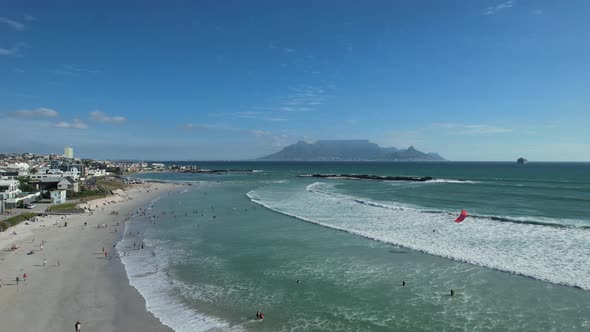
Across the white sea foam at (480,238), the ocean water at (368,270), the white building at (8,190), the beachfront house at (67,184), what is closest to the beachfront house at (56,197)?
the white building at (8,190)

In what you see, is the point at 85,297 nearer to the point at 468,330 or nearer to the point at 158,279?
the point at 158,279

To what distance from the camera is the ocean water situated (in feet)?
51.3

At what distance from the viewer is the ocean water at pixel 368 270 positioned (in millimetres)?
15641

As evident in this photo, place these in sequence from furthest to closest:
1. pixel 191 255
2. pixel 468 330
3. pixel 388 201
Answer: pixel 388 201 → pixel 191 255 → pixel 468 330

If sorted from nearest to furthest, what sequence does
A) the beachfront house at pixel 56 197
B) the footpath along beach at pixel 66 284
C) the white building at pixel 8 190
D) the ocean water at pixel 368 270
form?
the footpath along beach at pixel 66 284 < the ocean water at pixel 368 270 < the white building at pixel 8 190 < the beachfront house at pixel 56 197

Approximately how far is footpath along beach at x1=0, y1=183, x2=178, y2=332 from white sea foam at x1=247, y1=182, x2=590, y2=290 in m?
18.4

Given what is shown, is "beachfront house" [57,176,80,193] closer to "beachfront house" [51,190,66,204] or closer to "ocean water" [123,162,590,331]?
"beachfront house" [51,190,66,204]

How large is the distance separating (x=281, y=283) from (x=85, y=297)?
9.72 m

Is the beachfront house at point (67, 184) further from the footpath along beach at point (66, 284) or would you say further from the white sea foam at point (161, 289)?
the white sea foam at point (161, 289)

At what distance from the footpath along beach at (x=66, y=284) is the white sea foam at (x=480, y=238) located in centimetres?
1841

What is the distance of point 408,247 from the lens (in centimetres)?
2628

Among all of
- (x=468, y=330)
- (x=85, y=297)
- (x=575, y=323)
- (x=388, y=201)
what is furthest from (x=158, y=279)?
(x=388, y=201)

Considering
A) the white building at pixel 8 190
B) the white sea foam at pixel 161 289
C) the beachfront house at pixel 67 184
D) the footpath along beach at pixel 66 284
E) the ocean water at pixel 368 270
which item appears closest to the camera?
the white sea foam at pixel 161 289

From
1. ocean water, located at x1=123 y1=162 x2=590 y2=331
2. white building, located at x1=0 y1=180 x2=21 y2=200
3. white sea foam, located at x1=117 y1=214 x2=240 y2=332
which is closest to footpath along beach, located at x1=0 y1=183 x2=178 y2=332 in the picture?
white sea foam, located at x1=117 y1=214 x2=240 y2=332
